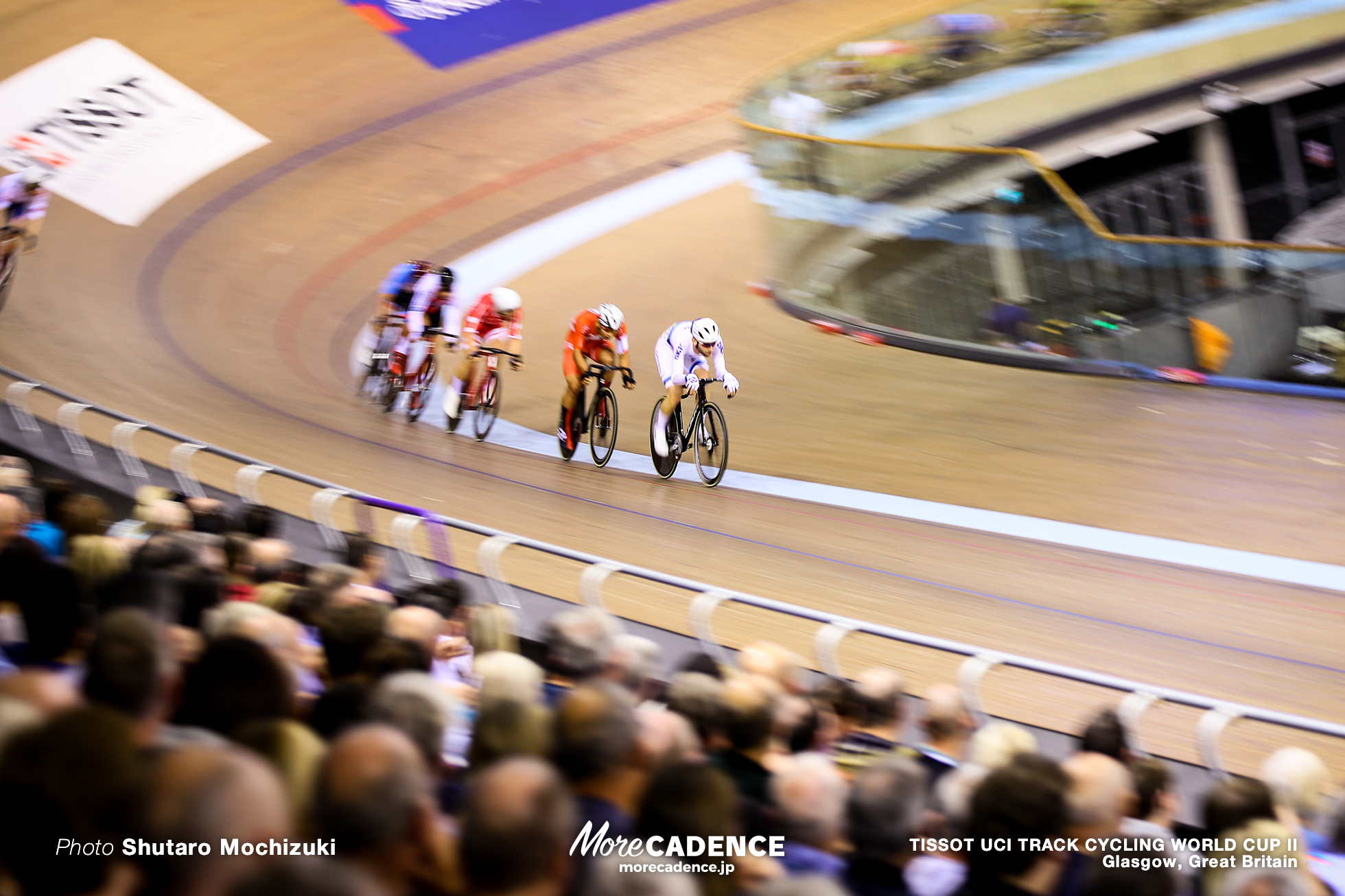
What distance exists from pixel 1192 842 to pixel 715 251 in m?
10.5

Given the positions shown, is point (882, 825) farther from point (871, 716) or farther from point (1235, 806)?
point (871, 716)

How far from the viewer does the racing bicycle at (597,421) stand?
806 centimetres

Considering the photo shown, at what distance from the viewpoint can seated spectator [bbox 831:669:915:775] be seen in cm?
298

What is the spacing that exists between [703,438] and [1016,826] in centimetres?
565

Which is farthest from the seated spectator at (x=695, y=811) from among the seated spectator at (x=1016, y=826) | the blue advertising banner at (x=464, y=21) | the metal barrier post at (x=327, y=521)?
the blue advertising banner at (x=464, y=21)

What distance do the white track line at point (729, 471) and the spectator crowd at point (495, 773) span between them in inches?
112

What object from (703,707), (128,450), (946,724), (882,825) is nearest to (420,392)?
(128,450)

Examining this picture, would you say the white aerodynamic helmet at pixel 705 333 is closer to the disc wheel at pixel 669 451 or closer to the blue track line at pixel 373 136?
the disc wheel at pixel 669 451

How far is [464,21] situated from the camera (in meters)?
17.2

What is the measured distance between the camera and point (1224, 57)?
13164mm

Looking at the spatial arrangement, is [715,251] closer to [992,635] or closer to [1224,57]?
[1224,57]

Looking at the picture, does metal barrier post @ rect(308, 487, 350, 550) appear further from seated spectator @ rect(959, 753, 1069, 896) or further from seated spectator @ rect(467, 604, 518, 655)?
seated spectator @ rect(959, 753, 1069, 896)

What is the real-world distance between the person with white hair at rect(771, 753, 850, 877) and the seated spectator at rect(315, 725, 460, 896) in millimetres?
595

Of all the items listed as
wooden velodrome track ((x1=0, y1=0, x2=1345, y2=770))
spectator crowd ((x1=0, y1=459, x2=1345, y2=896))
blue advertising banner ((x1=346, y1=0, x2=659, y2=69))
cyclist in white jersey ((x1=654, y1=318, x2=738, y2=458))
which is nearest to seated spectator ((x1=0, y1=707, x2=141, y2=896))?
spectator crowd ((x1=0, y1=459, x2=1345, y2=896))
